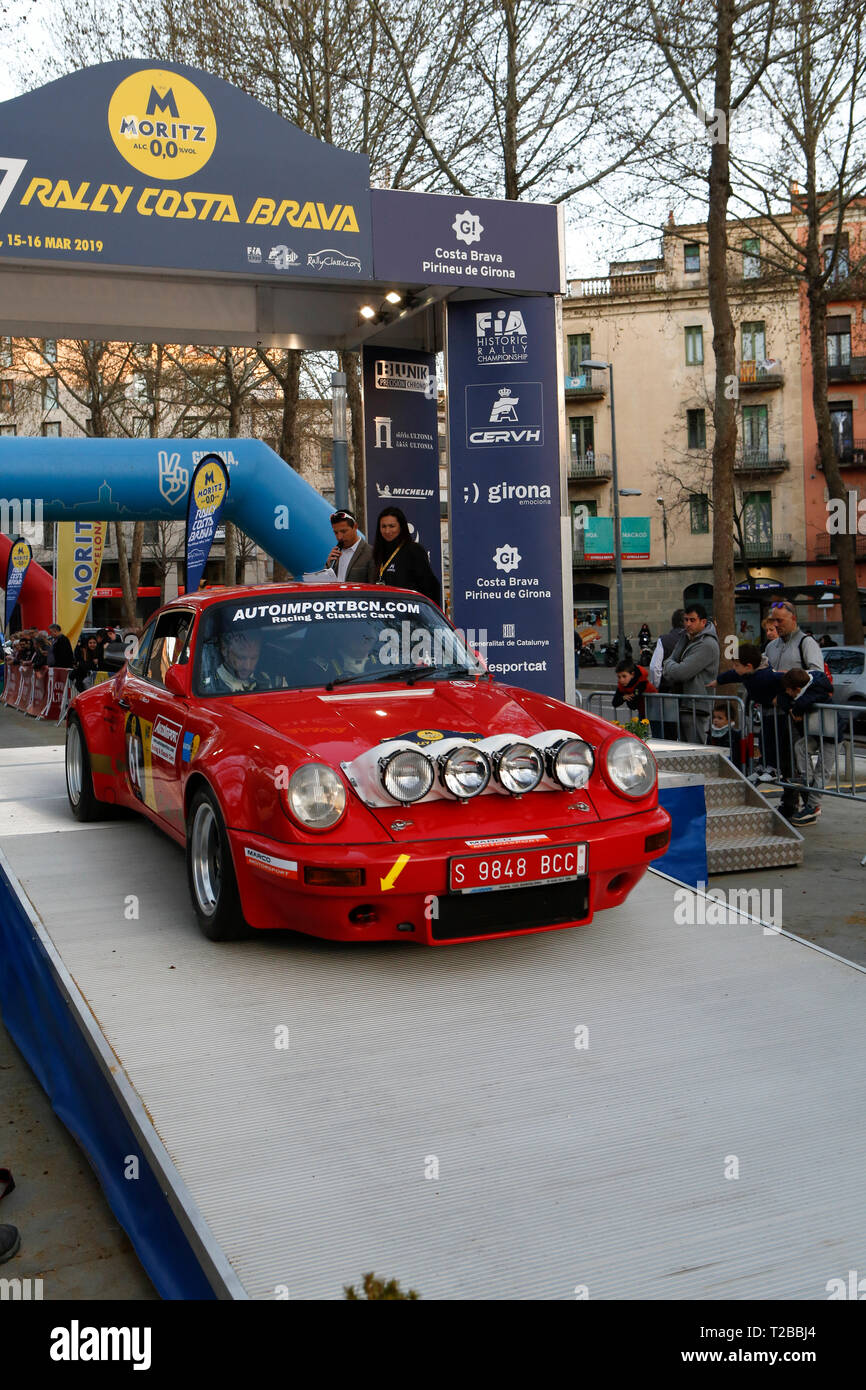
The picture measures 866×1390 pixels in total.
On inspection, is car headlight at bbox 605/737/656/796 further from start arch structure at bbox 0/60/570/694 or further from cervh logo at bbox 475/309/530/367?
cervh logo at bbox 475/309/530/367

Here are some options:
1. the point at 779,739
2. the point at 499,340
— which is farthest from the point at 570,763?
the point at 499,340

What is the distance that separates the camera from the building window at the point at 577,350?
158 feet

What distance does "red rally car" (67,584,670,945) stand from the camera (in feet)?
12.9

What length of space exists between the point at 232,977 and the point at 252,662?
1.58 meters

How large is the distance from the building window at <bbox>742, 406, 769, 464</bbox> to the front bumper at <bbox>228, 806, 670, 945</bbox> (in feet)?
149

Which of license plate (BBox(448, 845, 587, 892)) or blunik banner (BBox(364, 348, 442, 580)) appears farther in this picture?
blunik banner (BBox(364, 348, 442, 580))

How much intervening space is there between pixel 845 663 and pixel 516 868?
17.0m

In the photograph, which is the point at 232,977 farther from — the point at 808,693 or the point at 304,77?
the point at 304,77

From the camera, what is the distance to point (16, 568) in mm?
24359

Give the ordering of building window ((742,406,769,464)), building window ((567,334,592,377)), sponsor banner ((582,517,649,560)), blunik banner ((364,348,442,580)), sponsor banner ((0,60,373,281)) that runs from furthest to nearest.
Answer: building window ((567,334,592,377)), building window ((742,406,769,464)), sponsor banner ((582,517,649,560)), blunik banner ((364,348,442,580)), sponsor banner ((0,60,373,281))

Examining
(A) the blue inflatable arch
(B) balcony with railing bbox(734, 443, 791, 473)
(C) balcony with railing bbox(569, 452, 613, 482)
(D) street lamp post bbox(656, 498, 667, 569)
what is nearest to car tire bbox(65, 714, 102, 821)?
(A) the blue inflatable arch

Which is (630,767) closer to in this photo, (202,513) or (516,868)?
(516,868)

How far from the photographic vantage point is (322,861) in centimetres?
384
